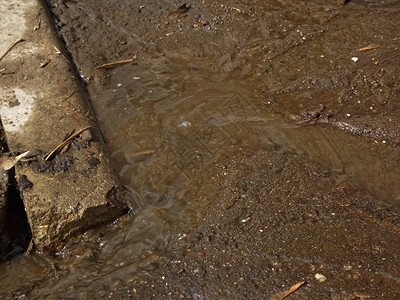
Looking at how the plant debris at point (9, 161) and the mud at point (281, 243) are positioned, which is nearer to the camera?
the mud at point (281, 243)

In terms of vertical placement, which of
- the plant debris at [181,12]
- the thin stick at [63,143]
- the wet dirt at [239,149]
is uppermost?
the plant debris at [181,12]

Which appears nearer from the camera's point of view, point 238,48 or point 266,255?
point 266,255

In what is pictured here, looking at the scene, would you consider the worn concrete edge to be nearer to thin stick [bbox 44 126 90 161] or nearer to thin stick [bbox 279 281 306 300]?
thin stick [bbox 44 126 90 161]

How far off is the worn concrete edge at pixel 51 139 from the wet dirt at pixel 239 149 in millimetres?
183

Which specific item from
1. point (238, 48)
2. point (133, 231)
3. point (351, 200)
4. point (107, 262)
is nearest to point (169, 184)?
point (133, 231)

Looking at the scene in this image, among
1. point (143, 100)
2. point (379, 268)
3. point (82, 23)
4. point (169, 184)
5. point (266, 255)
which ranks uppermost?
point (82, 23)

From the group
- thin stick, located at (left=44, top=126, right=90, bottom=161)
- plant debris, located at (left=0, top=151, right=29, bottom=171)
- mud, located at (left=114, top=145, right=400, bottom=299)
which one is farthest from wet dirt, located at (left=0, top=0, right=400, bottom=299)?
plant debris, located at (left=0, top=151, right=29, bottom=171)

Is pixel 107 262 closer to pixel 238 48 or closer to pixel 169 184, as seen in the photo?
pixel 169 184

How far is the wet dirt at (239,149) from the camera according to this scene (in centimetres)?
314

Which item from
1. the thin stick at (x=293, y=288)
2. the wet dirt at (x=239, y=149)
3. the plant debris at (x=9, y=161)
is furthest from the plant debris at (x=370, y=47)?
the plant debris at (x=9, y=161)

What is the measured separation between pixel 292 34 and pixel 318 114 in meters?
1.31

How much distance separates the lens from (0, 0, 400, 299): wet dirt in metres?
3.14

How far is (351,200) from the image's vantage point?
11.7 ft

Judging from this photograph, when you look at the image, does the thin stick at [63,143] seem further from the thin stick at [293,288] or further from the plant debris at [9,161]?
the thin stick at [293,288]
